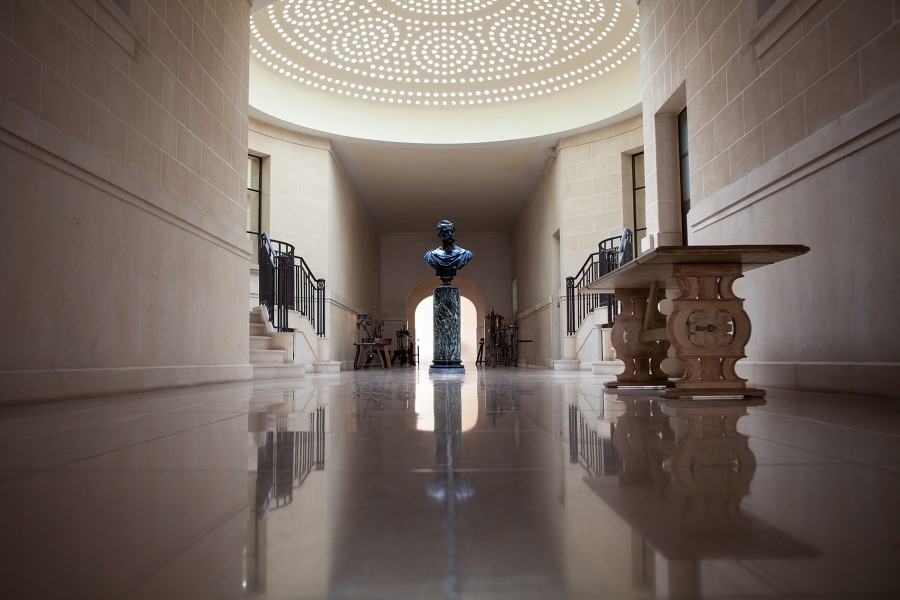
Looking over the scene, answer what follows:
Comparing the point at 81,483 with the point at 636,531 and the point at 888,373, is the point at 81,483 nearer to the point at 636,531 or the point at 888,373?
the point at 636,531

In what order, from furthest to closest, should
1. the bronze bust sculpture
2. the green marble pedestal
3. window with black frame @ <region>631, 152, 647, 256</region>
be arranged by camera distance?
1. window with black frame @ <region>631, 152, 647, 256</region>
2. the bronze bust sculpture
3. the green marble pedestal

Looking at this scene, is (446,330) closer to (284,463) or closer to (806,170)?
(806,170)

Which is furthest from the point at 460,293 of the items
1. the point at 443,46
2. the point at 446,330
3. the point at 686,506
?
the point at 686,506

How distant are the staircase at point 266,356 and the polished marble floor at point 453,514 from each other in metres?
6.29

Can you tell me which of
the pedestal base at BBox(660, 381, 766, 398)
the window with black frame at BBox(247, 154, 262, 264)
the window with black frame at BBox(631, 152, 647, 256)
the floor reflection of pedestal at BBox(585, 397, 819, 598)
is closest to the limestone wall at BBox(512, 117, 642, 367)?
the window with black frame at BBox(631, 152, 647, 256)

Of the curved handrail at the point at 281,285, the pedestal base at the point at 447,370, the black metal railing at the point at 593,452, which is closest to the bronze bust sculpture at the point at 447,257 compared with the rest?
the pedestal base at the point at 447,370

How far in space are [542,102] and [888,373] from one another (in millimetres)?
11651

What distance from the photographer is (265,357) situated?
8508 mm

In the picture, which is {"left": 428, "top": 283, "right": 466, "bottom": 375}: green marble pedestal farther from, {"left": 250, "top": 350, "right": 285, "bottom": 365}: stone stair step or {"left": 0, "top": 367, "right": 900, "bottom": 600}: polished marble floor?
{"left": 0, "top": 367, "right": 900, "bottom": 600}: polished marble floor

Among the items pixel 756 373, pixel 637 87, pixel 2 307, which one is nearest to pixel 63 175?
pixel 2 307

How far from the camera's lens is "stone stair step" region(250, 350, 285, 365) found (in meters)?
8.48

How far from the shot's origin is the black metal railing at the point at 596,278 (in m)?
9.60

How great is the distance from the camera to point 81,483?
1.16m

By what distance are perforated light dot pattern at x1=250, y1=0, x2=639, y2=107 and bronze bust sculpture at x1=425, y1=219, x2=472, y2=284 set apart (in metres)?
4.73
